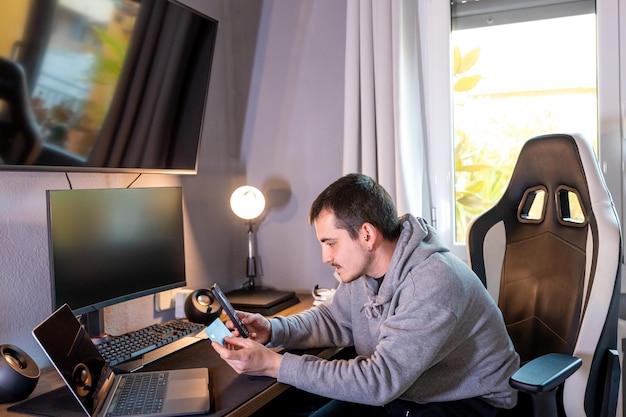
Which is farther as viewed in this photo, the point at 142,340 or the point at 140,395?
the point at 142,340

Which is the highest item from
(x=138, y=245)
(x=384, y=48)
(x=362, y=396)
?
(x=384, y=48)

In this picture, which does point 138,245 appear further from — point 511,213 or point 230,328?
point 511,213

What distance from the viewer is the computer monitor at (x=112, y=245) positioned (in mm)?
1522

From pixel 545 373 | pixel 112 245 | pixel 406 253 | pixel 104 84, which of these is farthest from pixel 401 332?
pixel 104 84

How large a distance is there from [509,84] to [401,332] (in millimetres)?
1416

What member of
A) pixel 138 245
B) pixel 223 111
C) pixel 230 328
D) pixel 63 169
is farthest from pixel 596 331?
pixel 223 111

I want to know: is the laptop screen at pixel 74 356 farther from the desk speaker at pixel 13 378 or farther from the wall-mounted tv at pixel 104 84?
the wall-mounted tv at pixel 104 84

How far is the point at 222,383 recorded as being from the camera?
1472 millimetres

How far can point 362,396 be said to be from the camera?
1.39 m

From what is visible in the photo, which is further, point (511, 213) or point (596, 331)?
point (511, 213)

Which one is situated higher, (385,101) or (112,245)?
(385,101)

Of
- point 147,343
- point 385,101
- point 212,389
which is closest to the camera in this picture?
point 212,389

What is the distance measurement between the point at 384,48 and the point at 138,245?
1.19m

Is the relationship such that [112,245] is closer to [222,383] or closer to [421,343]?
[222,383]
